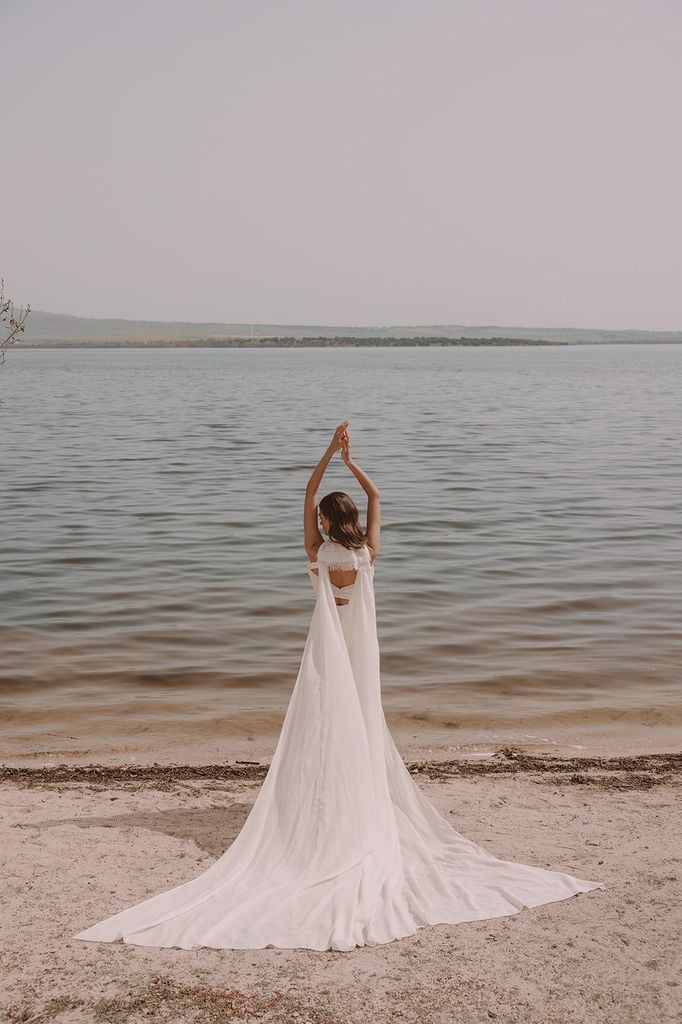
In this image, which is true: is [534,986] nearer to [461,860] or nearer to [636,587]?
[461,860]

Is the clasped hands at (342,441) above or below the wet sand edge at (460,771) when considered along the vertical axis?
above

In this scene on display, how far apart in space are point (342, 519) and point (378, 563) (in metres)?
11.5

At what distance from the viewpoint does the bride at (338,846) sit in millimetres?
5695

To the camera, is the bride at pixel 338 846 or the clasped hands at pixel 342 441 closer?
the bride at pixel 338 846

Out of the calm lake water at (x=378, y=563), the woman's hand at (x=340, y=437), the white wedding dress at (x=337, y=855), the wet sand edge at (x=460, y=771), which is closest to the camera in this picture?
the white wedding dress at (x=337, y=855)

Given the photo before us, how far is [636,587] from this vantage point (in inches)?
637

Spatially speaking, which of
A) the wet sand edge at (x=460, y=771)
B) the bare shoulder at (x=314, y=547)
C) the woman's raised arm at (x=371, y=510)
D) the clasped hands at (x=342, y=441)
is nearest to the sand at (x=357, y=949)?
the wet sand edge at (x=460, y=771)

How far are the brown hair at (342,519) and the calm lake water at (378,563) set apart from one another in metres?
4.93

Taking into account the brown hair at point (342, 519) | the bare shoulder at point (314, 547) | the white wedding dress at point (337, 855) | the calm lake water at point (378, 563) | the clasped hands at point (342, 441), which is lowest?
the calm lake water at point (378, 563)

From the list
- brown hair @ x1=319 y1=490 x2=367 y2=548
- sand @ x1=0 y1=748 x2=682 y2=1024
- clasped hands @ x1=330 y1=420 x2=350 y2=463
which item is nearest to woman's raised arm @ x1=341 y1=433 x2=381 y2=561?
clasped hands @ x1=330 y1=420 x2=350 y2=463

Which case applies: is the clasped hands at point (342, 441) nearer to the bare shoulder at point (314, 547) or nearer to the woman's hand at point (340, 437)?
the woman's hand at point (340, 437)

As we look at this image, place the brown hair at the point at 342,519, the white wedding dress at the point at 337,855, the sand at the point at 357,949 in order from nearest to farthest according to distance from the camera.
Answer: the sand at the point at 357,949, the white wedding dress at the point at 337,855, the brown hair at the point at 342,519

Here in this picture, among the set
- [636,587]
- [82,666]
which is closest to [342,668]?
[82,666]

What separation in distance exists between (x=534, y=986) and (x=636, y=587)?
11615 millimetres
